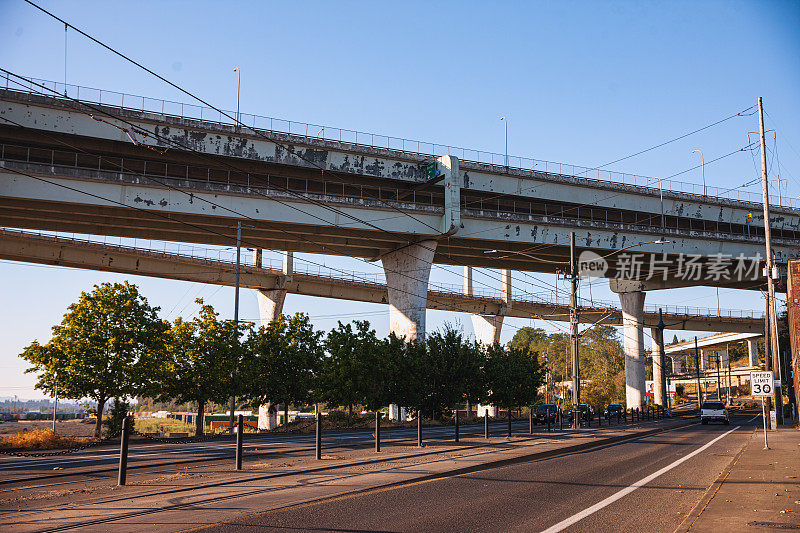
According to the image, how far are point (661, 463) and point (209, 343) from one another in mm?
26020

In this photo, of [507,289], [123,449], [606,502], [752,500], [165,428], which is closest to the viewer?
[752,500]

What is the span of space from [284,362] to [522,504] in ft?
108

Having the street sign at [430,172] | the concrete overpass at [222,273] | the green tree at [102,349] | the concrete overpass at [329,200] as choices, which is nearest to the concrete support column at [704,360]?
the concrete overpass at [222,273]

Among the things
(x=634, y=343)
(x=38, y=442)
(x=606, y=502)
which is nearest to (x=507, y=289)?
(x=634, y=343)

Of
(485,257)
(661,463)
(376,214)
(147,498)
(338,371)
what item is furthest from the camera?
(485,257)

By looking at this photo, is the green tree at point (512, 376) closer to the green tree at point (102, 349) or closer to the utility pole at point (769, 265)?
the utility pole at point (769, 265)

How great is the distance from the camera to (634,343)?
68.1 m

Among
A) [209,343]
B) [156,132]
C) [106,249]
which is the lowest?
[209,343]

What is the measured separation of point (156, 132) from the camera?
125 feet

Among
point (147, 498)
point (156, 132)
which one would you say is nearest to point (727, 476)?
point (147, 498)

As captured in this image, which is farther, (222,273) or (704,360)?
(704,360)

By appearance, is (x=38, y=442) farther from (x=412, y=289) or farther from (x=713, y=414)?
(x=713, y=414)

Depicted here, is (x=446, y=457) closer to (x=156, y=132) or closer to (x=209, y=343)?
(x=209, y=343)

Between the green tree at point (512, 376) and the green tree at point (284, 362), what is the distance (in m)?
11.7
